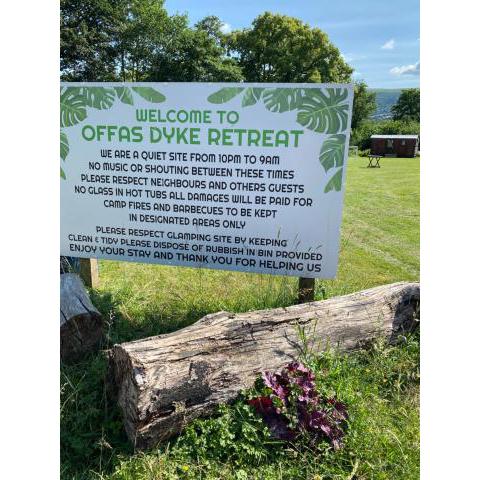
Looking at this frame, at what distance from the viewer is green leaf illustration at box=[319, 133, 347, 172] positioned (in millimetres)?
3762

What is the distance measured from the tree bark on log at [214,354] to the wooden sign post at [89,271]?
211 cm

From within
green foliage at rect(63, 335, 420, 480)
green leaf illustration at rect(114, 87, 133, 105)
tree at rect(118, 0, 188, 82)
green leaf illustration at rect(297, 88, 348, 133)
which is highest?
tree at rect(118, 0, 188, 82)

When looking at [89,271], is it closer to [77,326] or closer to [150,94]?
[77,326]

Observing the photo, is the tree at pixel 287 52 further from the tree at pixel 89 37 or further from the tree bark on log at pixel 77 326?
the tree bark on log at pixel 77 326

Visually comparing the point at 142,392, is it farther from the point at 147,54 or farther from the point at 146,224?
the point at 147,54

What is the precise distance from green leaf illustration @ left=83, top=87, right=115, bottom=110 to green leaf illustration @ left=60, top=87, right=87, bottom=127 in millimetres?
58

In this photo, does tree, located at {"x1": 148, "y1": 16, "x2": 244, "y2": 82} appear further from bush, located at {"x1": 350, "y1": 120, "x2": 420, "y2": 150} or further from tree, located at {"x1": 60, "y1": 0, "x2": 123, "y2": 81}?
bush, located at {"x1": 350, "y1": 120, "x2": 420, "y2": 150}

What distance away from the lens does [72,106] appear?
13.8ft

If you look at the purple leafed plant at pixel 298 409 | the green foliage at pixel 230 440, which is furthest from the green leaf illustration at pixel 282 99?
the green foliage at pixel 230 440

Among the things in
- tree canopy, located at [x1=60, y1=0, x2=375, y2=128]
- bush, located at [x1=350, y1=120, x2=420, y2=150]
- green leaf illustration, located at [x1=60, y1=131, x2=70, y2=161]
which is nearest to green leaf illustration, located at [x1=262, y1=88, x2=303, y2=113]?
green leaf illustration, located at [x1=60, y1=131, x2=70, y2=161]

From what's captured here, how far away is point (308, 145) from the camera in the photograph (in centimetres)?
378

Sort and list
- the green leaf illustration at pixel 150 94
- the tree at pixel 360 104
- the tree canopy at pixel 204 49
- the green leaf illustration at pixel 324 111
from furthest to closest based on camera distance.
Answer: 1. the tree at pixel 360 104
2. the tree canopy at pixel 204 49
3. the green leaf illustration at pixel 150 94
4. the green leaf illustration at pixel 324 111

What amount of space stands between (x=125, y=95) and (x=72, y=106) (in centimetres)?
56

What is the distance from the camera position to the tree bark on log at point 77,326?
346 centimetres
